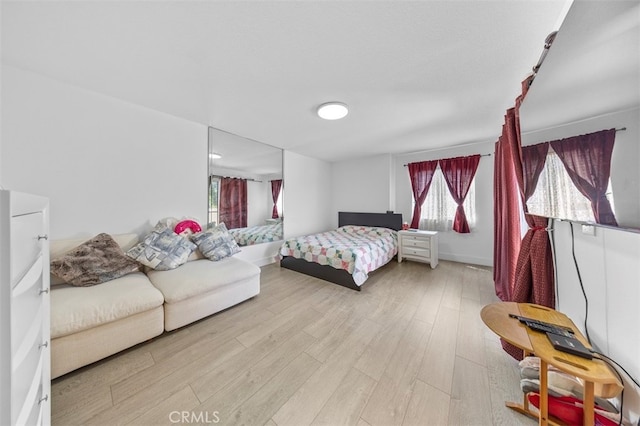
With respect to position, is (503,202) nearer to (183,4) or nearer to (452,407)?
(452,407)

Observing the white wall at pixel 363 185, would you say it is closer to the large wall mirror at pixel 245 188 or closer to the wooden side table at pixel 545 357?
the large wall mirror at pixel 245 188

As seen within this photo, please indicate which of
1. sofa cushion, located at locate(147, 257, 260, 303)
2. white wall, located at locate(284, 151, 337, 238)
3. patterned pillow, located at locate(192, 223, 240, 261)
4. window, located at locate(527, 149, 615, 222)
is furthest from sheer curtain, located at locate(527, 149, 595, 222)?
white wall, located at locate(284, 151, 337, 238)


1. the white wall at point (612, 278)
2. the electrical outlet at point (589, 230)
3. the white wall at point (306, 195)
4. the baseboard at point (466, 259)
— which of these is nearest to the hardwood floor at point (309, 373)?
the white wall at point (612, 278)

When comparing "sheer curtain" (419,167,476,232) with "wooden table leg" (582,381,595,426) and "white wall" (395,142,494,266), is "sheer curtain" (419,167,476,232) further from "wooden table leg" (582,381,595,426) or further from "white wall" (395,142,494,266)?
"wooden table leg" (582,381,595,426)

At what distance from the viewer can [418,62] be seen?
161 cm

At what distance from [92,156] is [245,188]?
5.91ft

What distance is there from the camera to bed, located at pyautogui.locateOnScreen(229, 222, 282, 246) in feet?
10.9

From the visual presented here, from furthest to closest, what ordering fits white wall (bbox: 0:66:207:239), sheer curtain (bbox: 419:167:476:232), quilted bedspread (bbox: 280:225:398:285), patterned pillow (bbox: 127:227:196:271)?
sheer curtain (bbox: 419:167:476:232), quilted bedspread (bbox: 280:225:398:285), patterned pillow (bbox: 127:227:196:271), white wall (bbox: 0:66:207:239)

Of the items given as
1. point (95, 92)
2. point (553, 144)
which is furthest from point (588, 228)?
point (95, 92)

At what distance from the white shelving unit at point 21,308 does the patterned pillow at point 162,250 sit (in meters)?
1.17

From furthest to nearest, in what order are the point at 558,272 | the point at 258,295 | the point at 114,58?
the point at 258,295, the point at 114,58, the point at 558,272

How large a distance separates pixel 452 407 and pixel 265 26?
8.55ft

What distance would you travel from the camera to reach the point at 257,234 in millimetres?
3598

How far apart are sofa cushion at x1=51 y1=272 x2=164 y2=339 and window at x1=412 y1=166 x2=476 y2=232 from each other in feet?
14.3
